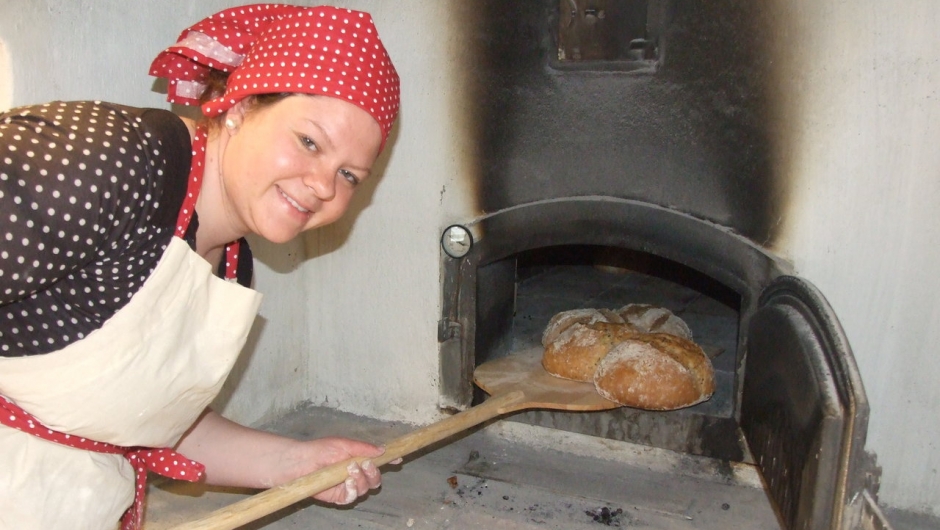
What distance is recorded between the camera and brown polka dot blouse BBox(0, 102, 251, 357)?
833mm

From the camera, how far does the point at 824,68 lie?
1.45m

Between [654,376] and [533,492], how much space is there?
39 cm

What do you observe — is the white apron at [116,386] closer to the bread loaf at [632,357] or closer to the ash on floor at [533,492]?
the ash on floor at [533,492]

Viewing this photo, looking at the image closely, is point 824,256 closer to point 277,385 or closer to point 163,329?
point 163,329

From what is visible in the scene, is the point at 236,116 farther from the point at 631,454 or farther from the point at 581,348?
the point at 631,454

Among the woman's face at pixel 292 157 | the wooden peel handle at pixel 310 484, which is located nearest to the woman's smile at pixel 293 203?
the woman's face at pixel 292 157

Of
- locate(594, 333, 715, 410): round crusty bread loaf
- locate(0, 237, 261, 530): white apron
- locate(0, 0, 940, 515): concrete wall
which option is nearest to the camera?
locate(0, 237, 261, 530): white apron

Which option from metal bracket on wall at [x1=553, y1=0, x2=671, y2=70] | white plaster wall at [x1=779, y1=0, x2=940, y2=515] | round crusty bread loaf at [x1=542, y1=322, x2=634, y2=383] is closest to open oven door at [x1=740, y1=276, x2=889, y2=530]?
white plaster wall at [x1=779, y1=0, x2=940, y2=515]

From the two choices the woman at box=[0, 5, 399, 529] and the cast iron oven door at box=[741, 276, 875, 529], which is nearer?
the woman at box=[0, 5, 399, 529]

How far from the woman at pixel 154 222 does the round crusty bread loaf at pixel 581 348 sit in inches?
36.1

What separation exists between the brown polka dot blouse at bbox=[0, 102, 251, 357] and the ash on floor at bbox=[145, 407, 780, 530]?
68 centimetres

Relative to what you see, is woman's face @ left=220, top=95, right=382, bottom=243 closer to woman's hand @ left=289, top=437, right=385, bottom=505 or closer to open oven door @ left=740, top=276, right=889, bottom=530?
woman's hand @ left=289, top=437, right=385, bottom=505

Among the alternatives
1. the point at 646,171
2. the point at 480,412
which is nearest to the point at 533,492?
the point at 480,412

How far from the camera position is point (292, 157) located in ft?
3.43
